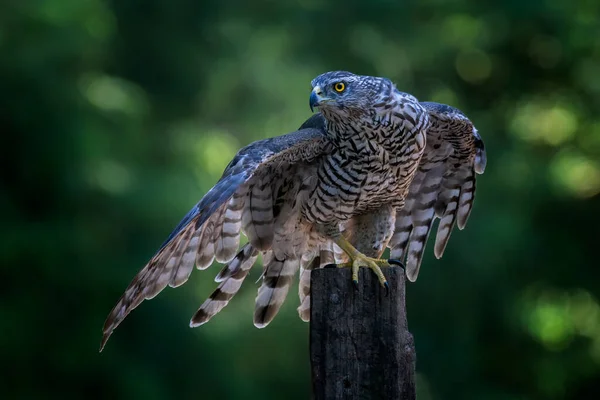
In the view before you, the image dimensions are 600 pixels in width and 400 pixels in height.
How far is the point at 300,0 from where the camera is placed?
10.7 metres

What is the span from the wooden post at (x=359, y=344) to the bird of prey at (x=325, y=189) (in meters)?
0.55

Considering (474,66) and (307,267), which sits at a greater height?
(474,66)

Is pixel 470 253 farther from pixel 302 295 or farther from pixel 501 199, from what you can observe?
pixel 302 295

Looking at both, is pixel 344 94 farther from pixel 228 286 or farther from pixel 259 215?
pixel 228 286

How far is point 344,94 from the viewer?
187 inches

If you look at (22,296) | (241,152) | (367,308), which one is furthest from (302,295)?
(22,296)

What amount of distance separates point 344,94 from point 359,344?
58.2 inches

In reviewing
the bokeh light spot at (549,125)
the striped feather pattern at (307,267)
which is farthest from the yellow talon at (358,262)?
the bokeh light spot at (549,125)

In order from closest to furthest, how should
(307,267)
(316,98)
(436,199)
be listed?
(316,98), (307,267), (436,199)

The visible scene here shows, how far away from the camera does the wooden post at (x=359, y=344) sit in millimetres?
3654

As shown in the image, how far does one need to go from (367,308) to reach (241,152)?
114cm

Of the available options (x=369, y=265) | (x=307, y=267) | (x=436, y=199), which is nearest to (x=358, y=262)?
(x=369, y=265)

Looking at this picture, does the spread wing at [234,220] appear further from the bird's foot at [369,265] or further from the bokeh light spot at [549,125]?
the bokeh light spot at [549,125]

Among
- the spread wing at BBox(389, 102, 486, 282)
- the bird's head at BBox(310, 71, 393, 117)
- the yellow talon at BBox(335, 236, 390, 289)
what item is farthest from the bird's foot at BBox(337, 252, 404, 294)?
the spread wing at BBox(389, 102, 486, 282)
